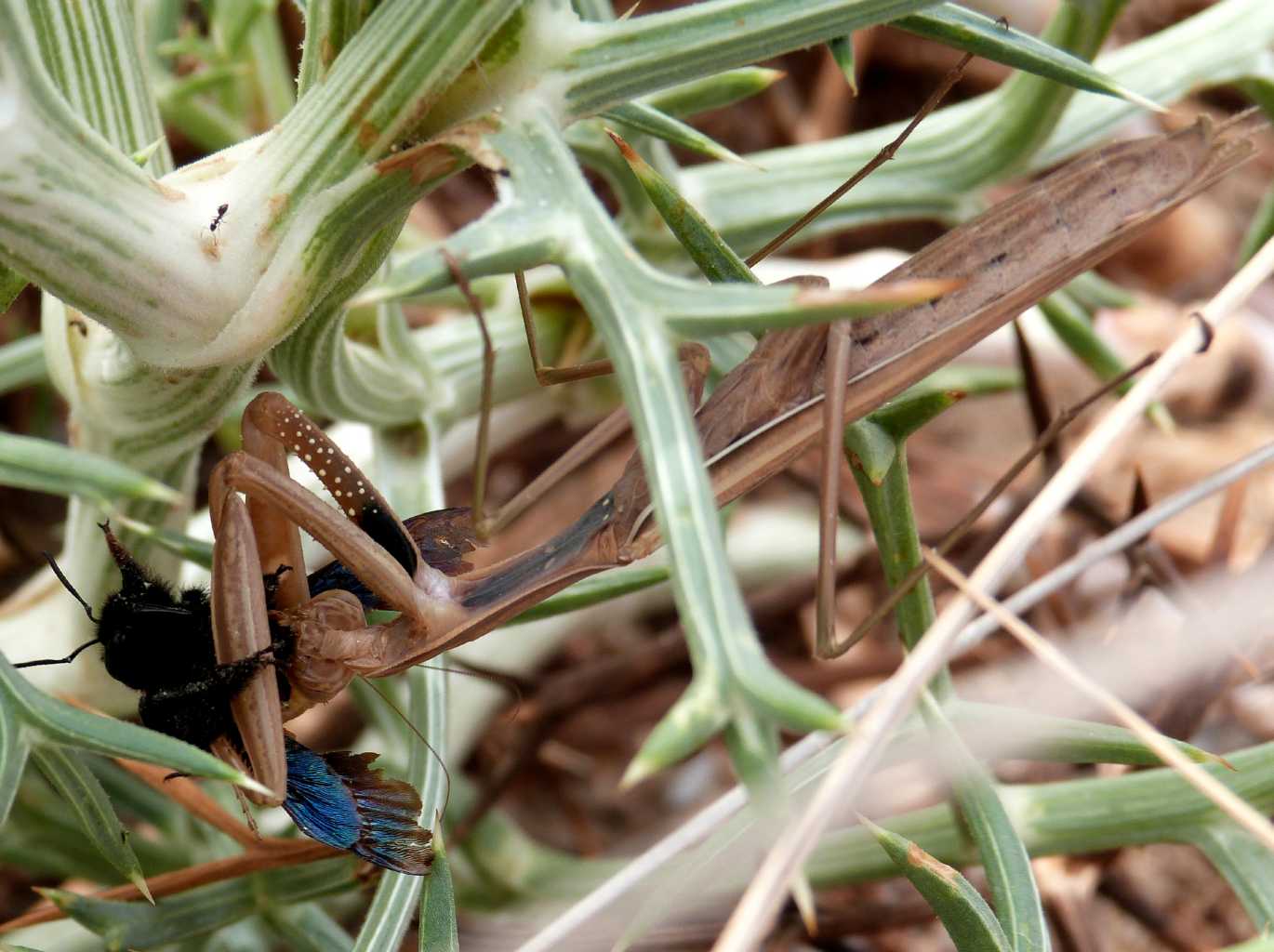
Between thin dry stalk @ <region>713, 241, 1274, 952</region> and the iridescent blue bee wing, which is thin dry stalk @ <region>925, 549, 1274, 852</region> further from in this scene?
the iridescent blue bee wing

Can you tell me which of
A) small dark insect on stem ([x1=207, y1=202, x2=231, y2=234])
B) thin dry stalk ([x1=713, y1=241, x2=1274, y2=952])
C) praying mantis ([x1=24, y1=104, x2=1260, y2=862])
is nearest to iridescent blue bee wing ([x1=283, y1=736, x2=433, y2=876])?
praying mantis ([x1=24, y1=104, x2=1260, y2=862])

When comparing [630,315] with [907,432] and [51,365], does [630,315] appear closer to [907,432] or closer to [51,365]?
[907,432]

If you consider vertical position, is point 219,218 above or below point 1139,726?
above

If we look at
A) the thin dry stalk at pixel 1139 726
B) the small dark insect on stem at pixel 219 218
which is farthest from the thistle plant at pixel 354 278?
the thin dry stalk at pixel 1139 726

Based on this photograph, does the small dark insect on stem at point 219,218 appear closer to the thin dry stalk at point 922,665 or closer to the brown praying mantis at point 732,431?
the brown praying mantis at point 732,431

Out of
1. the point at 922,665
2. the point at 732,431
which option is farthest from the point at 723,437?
the point at 922,665

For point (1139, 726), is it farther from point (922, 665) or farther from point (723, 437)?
point (723, 437)
